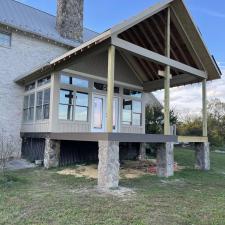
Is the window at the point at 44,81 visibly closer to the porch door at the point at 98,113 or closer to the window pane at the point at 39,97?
the window pane at the point at 39,97

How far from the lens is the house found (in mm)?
9693

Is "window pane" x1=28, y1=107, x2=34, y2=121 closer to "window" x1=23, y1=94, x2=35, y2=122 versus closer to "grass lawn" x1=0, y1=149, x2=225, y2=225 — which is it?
"window" x1=23, y1=94, x2=35, y2=122

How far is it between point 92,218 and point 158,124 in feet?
41.9

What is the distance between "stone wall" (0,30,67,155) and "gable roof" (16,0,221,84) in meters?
0.59

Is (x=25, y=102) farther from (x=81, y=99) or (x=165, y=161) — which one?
(x=165, y=161)

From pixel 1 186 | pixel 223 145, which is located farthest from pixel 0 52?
pixel 223 145

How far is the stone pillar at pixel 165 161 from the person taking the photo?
31.1ft

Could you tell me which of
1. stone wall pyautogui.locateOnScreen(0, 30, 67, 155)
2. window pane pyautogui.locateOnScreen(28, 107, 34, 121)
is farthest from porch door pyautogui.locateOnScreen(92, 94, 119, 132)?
stone wall pyautogui.locateOnScreen(0, 30, 67, 155)

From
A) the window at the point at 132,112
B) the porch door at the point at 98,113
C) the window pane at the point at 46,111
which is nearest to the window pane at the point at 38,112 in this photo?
the window pane at the point at 46,111

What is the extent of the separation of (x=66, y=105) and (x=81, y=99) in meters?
0.83

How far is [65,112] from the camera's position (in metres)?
11.4

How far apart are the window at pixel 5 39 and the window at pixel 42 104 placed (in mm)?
2980

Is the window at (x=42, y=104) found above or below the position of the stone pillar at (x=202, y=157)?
above

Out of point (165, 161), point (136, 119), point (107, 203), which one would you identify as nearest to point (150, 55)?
point (165, 161)
